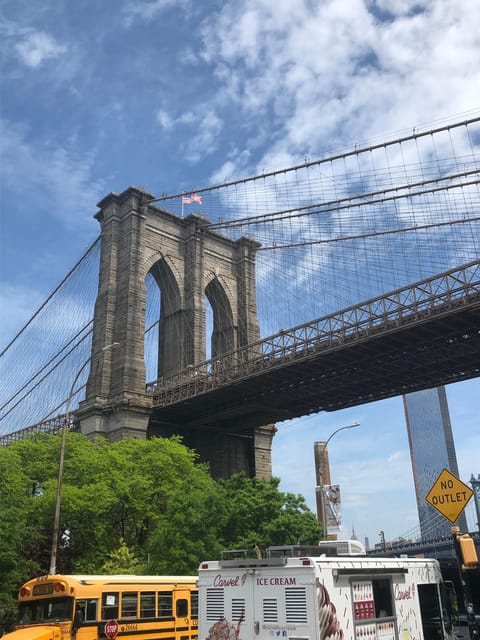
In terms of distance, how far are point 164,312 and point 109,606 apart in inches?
1979

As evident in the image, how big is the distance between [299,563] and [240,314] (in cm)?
5922

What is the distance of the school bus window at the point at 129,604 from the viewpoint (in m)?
16.5

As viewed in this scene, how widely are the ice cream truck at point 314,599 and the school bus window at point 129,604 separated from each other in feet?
17.2

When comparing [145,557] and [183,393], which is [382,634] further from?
[183,393]

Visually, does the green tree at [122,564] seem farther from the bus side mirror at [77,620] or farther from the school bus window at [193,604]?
the bus side mirror at [77,620]

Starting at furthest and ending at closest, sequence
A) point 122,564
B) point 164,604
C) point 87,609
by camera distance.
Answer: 1. point 122,564
2. point 164,604
3. point 87,609

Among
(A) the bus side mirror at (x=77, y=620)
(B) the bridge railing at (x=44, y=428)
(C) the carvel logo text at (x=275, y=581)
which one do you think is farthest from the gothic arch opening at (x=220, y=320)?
(C) the carvel logo text at (x=275, y=581)

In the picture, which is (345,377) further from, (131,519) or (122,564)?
(122,564)

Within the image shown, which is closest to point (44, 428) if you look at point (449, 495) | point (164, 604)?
point (164, 604)

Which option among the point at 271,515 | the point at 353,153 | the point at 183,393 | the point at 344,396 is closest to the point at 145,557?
the point at 271,515

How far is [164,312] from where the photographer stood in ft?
215

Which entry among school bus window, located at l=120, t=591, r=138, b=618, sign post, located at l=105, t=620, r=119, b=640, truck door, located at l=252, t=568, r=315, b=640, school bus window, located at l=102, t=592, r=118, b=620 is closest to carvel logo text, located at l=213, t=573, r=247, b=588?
truck door, located at l=252, t=568, r=315, b=640

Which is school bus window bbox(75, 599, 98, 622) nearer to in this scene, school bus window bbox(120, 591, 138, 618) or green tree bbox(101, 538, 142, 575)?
school bus window bbox(120, 591, 138, 618)

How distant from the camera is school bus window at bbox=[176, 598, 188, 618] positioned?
18.0m
